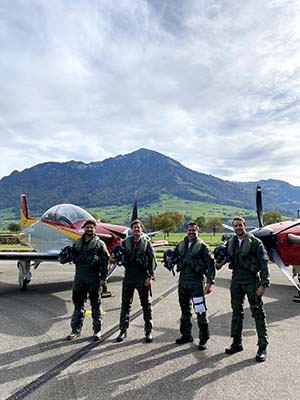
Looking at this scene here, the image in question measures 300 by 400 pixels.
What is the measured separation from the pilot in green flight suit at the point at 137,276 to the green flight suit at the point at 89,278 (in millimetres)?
415

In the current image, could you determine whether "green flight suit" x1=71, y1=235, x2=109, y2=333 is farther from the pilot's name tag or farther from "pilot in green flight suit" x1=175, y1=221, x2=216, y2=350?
the pilot's name tag

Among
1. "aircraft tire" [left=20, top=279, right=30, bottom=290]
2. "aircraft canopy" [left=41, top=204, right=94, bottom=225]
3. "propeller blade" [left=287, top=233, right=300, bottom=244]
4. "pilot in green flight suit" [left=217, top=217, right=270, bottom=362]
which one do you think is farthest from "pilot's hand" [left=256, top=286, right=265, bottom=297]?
"aircraft tire" [left=20, top=279, right=30, bottom=290]

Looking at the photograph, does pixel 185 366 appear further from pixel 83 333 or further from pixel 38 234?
pixel 38 234

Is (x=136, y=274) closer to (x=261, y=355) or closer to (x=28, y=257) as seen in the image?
(x=261, y=355)

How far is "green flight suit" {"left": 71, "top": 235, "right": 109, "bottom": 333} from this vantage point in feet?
18.6

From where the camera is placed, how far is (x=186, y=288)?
532 centimetres

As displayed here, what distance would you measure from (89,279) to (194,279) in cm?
191

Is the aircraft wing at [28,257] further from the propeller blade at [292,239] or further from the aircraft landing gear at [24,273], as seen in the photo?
the propeller blade at [292,239]


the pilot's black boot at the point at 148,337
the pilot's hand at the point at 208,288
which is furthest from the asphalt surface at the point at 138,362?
the pilot's hand at the point at 208,288

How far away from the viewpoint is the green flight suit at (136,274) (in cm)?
562

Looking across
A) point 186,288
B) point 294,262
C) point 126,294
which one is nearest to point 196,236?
point 186,288

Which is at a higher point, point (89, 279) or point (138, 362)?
point (89, 279)

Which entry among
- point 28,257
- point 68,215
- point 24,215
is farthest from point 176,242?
point 28,257

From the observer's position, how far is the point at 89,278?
18.7 feet
